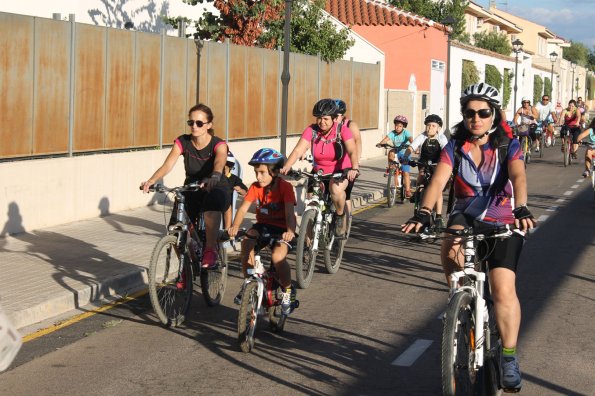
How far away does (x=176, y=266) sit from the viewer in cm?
901

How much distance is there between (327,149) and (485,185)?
542cm

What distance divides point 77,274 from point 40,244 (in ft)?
7.78

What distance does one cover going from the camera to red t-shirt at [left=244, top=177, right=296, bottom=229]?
28.5ft

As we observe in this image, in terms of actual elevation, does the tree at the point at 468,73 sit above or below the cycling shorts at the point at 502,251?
above

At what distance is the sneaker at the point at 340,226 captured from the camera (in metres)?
11.9

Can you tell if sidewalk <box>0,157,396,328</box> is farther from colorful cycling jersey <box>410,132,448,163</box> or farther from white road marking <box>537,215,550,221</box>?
white road marking <box>537,215,550,221</box>

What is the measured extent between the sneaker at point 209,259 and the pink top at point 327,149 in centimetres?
265

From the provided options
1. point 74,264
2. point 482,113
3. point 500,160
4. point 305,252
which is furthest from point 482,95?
point 74,264

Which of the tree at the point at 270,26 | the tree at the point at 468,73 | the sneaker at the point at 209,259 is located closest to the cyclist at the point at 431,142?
the sneaker at the point at 209,259

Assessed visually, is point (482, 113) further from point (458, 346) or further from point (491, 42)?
point (491, 42)

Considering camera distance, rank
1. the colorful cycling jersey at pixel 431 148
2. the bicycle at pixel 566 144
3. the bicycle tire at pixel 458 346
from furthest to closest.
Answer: the bicycle at pixel 566 144, the colorful cycling jersey at pixel 431 148, the bicycle tire at pixel 458 346

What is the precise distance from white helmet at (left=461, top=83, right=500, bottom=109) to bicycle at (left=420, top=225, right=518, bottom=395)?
2.42 ft

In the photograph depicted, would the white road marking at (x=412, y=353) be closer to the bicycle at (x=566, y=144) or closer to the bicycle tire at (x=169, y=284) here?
the bicycle tire at (x=169, y=284)

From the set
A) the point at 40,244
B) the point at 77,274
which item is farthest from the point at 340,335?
the point at 40,244
